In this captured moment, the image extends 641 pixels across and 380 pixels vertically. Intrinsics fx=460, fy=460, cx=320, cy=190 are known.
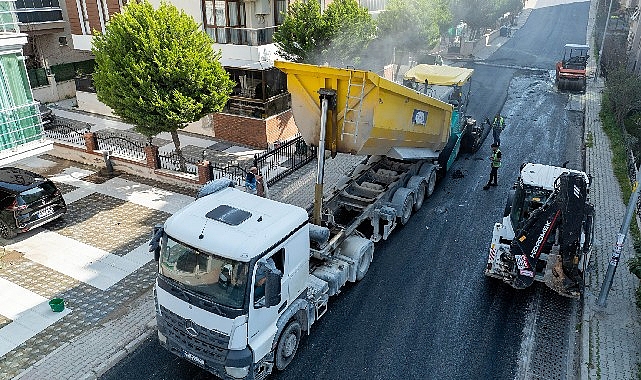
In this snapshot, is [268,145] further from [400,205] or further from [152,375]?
[152,375]

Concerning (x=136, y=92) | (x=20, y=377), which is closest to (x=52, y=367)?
(x=20, y=377)

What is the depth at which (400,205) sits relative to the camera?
12.3 meters

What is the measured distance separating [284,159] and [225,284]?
10.5m

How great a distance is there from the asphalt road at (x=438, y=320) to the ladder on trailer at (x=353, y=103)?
3374mm

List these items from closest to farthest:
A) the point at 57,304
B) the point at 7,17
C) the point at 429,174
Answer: the point at 57,304 < the point at 7,17 < the point at 429,174

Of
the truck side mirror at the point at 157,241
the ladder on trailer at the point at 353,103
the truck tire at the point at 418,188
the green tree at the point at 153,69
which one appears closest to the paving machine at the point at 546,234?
the truck tire at the point at 418,188

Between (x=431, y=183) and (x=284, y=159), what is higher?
(x=431, y=183)

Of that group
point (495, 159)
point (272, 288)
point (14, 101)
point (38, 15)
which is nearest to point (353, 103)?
point (272, 288)

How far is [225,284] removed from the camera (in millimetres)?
6891

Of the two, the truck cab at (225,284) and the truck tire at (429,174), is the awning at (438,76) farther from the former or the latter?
the truck cab at (225,284)

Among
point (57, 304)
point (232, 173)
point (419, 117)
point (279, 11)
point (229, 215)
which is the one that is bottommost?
point (57, 304)

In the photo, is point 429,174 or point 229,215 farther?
point 429,174

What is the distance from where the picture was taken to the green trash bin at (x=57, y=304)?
31.4 feet

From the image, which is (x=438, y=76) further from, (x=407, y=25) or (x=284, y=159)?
(x=407, y=25)
